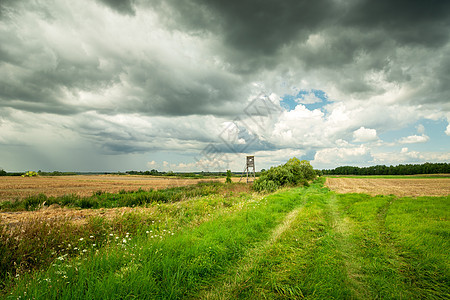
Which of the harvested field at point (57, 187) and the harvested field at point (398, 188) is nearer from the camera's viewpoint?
the harvested field at point (57, 187)

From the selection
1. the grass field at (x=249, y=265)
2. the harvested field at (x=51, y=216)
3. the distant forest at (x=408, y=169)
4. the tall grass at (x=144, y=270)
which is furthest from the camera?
the distant forest at (x=408, y=169)

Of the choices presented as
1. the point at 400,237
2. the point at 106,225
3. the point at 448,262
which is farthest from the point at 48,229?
the point at 400,237

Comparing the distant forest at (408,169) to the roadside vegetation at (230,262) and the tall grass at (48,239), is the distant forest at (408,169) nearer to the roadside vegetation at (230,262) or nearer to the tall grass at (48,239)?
the roadside vegetation at (230,262)

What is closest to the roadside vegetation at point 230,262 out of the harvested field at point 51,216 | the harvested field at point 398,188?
the harvested field at point 51,216

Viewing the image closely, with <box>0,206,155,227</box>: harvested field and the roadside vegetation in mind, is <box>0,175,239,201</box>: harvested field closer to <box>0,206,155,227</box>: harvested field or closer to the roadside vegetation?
<box>0,206,155,227</box>: harvested field

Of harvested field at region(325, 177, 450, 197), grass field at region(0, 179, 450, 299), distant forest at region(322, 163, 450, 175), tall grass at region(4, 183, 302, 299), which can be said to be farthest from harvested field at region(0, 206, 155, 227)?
distant forest at region(322, 163, 450, 175)

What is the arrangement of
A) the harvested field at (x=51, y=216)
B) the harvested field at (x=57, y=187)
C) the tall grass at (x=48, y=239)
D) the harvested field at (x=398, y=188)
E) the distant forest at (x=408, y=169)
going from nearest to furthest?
1. the tall grass at (x=48, y=239)
2. the harvested field at (x=51, y=216)
3. the harvested field at (x=57, y=187)
4. the harvested field at (x=398, y=188)
5. the distant forest at (x=408, y=169)

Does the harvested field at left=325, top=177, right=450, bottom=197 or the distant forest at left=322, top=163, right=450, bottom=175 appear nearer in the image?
the harvested field at left=325, top=177, right=450, bottom=197

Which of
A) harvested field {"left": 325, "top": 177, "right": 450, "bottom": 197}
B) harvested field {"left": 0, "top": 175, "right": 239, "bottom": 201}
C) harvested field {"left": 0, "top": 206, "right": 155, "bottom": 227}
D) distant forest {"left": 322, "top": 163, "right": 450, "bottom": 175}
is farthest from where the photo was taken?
distant forest {"left": 322, "top": 163, "right": 450, "bottom": 175}

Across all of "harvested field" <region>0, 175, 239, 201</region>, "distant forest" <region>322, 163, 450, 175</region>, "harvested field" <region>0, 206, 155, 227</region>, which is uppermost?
"harvested field" <region>0, 206, 155, 227</region>

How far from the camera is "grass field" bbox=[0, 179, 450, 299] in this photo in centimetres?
333

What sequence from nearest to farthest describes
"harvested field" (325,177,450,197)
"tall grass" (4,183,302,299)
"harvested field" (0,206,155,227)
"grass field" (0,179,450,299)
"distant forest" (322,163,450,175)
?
"tall grass" (4,183,302,299) < "grass field" (0,179,450,299) < "harvested field" (0,206,155,227) < "harvested field" (325,177,450,197) < "distant forest" (322,163,450,175)

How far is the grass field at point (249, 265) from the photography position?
3.33 m

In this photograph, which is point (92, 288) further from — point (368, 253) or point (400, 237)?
point (400, 237)
